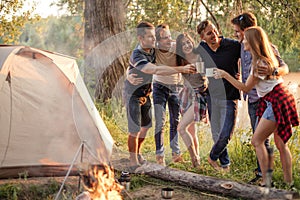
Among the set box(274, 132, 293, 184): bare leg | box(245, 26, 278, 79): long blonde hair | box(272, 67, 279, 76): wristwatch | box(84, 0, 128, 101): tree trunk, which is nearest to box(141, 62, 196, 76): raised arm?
box(245, 26, 278, 79): long blonde hair

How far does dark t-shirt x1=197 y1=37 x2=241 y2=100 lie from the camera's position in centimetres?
520

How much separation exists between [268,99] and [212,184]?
96 centimetres

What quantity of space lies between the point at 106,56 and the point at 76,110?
348 cm

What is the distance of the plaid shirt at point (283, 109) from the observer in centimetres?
441

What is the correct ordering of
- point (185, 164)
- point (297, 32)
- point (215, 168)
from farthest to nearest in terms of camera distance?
point (297, 32) → point (185, 164) → point (215, 168)

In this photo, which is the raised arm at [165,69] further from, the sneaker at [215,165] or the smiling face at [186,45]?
the sneaker at [215,165]

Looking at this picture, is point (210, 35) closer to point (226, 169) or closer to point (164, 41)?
point (164, 41)

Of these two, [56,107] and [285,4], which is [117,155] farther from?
[285,4]

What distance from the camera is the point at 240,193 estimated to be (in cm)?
453

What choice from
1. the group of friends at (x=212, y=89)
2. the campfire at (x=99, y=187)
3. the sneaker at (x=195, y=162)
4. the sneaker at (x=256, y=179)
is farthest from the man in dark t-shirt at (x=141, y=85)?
the sneaker at (x=256, y=179)

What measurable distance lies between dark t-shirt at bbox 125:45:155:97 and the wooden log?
803 millimetres

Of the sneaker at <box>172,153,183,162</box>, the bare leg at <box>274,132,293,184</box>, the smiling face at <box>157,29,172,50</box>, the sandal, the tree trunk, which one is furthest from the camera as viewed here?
the tree trunk

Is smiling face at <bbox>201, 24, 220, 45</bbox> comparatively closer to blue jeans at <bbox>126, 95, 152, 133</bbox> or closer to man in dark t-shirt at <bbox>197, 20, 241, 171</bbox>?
man in dark t-shirt at <bbox>197, 20, 241, 171</bbox>

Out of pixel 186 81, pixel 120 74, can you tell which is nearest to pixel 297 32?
pixel 120 74
